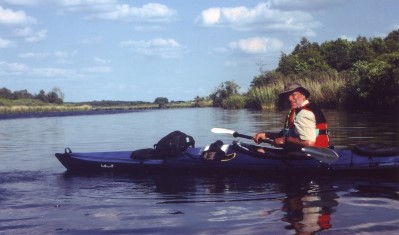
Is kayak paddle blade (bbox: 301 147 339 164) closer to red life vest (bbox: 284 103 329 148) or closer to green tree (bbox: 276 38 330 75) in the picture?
red life vest (bbox: 284 103 329 148)

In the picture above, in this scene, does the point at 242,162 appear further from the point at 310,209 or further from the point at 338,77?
the point at 338,77

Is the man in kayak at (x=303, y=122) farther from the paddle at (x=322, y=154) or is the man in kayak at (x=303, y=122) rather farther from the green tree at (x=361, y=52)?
the green tree at (x=361, y=52)

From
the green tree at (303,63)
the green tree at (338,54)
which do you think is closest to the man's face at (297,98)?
the green tree at (303,63)

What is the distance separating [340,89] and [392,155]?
2508cm

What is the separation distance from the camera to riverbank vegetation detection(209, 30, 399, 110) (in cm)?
2969

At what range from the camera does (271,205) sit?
6395mm

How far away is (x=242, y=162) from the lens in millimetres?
8688

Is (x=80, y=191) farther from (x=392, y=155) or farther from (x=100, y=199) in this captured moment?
(x=392, y=155)

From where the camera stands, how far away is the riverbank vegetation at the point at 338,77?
97.4 ft

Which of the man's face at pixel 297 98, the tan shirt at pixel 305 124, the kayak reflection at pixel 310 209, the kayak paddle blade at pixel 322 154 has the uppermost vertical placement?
the man's face at pixel 297 98

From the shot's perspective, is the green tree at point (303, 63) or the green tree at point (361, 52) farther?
the green tree at point (303, 63)

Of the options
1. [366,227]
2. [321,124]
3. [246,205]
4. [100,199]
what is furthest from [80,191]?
[366,227]

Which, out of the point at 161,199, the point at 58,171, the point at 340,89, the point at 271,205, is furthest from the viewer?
the point at 340,89

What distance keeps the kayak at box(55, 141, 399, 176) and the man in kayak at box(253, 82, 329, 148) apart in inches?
7.8
